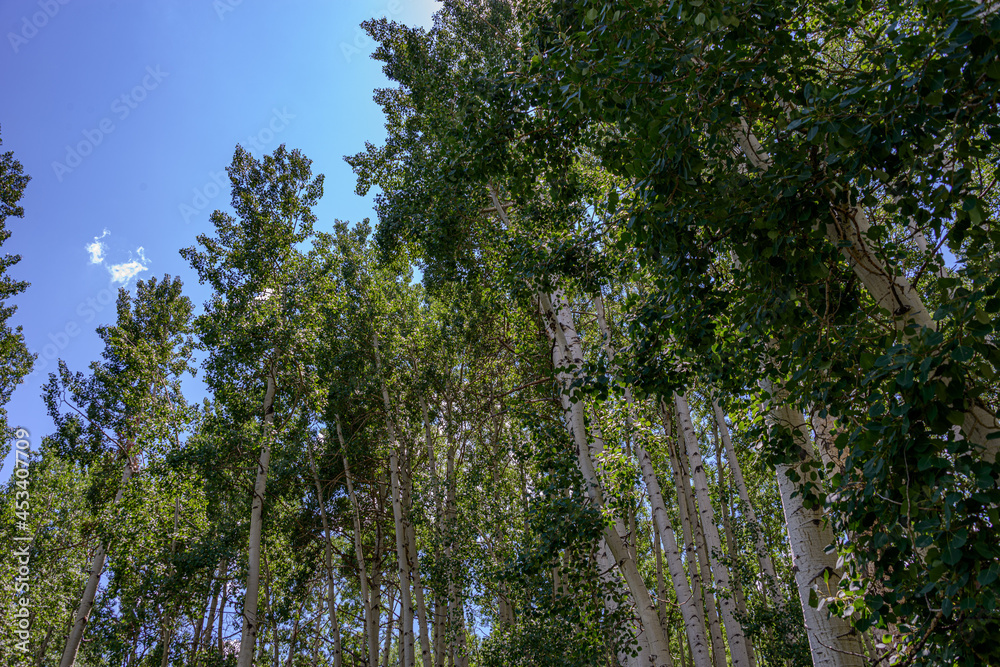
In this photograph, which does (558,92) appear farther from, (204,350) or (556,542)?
(204,350)

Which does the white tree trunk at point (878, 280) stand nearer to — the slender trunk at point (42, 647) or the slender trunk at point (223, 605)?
the slender trunk at point (223, 605)

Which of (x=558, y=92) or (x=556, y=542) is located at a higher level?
(x=558, y=92)

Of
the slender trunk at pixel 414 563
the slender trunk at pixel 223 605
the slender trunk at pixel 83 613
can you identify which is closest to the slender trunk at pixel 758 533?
the slender trunk at pixel 414 563

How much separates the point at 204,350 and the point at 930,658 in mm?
13432

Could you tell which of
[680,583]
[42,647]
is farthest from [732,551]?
[42,647]

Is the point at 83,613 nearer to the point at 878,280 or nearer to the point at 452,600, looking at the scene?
the point at 452,600

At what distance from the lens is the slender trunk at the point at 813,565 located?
10.6 ft

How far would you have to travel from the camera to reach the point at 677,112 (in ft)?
10.1

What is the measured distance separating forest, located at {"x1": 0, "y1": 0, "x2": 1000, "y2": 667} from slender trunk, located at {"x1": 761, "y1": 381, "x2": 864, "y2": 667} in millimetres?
27

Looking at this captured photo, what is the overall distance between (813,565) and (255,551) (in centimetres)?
1036

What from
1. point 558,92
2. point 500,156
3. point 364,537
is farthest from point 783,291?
point 364,537

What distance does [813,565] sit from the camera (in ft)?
11.4

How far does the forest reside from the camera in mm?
2234

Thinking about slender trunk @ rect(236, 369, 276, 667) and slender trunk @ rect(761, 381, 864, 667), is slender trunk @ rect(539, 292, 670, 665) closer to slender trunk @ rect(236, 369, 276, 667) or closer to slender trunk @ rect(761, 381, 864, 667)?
slender trunk @ rect(761, 381, 864, 667)
